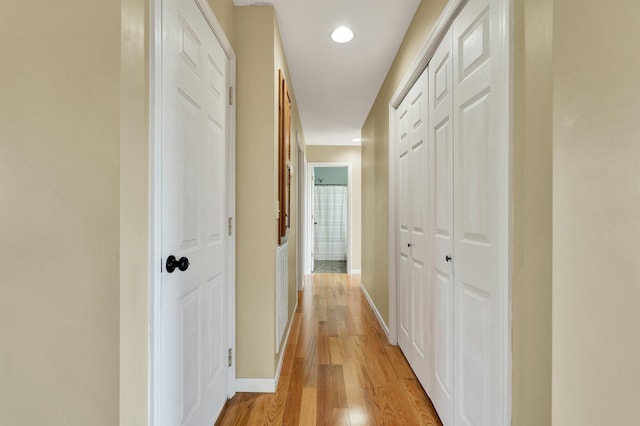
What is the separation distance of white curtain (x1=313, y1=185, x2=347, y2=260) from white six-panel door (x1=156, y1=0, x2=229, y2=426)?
5.61 meters

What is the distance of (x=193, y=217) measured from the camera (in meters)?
1.30

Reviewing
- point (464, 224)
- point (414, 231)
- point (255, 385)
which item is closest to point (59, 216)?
point (464, 224)

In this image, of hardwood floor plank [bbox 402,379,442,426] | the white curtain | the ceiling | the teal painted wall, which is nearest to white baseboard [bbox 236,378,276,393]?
hardwood floor plank [bbox 402,379,442,426]

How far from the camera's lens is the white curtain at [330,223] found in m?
7.32

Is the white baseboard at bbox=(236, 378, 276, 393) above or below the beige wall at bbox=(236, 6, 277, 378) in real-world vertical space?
below

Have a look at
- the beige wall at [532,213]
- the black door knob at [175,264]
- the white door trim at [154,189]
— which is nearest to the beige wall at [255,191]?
the black door knob at [175,264]

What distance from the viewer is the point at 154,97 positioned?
100cm

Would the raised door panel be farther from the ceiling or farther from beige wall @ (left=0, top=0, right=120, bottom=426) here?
beige wall @ (left=0, top=0, right=120, bottom=426)

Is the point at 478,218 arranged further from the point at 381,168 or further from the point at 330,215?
the point at 330,215

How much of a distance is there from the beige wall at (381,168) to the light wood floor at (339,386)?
0.48 m

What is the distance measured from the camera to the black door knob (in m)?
1.08

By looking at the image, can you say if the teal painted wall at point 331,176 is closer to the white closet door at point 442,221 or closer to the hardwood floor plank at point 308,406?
the white closet door at point 442,221

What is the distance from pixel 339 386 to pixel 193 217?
147 cm

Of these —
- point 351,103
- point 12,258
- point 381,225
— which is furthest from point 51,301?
point 351,103
